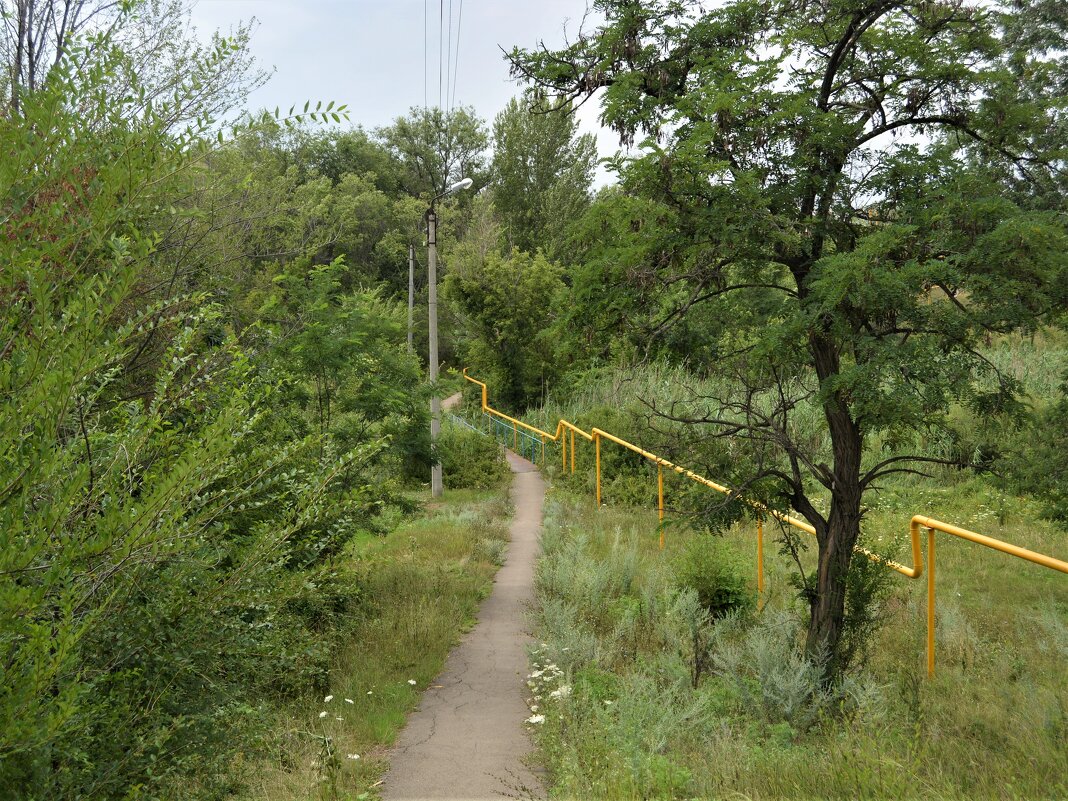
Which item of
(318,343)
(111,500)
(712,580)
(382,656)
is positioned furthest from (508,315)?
(111,500)

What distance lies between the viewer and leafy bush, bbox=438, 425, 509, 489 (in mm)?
19562

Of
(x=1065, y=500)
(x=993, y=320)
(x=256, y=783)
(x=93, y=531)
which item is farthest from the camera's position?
(x=1065, y=500)

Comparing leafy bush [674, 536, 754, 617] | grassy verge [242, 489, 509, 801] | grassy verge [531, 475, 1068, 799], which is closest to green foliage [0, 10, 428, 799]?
grassy verge [242, 489, 509, 801]

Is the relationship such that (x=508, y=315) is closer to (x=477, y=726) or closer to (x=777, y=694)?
(x=477, y=726)

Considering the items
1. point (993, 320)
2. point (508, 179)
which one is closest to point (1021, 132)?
point (993, 320)

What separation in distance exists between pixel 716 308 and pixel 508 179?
36.2m

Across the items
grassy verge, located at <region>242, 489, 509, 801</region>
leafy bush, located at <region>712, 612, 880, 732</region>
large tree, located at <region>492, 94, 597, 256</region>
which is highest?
large tree, located at <region>492, 94, 597, 256</region>

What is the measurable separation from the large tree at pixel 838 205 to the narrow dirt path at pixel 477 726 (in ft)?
7.95

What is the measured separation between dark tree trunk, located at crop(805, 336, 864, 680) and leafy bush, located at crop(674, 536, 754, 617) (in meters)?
2.13

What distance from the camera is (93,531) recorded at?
9.66ft

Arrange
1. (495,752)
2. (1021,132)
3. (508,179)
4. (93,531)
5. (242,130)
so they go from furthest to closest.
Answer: (508,179)
(1021,132)
(495,752)
(242,130)
(93,531)

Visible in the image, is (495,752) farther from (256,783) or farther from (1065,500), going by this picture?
(1065,500)

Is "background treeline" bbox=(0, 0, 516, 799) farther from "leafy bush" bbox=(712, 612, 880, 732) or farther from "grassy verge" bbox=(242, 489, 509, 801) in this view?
"leafy bush" bbox=(712, 612, 880, 732)

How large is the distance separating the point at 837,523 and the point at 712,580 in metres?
2.49
